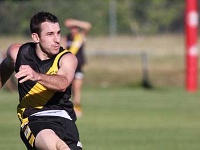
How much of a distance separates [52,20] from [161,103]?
499 inches

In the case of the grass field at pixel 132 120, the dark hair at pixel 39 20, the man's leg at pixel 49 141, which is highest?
the dark hair at pixel 39 20

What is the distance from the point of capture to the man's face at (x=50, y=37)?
718cm

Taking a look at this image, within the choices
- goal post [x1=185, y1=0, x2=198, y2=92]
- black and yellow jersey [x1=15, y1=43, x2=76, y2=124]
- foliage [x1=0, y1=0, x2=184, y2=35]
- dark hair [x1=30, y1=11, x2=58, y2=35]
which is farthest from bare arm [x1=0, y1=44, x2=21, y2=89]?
foliage [x1=0, y1=0, x2=184, y2=35]

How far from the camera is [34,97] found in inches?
291

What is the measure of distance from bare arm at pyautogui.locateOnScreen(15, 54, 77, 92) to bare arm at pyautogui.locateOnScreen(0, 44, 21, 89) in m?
0.68

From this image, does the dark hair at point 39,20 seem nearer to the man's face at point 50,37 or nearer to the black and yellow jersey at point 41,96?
the man's face at point 50,37

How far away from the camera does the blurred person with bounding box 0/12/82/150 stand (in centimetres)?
712

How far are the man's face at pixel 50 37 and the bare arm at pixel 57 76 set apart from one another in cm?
15

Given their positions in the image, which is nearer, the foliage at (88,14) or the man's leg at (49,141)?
the man's leg at (49,141)

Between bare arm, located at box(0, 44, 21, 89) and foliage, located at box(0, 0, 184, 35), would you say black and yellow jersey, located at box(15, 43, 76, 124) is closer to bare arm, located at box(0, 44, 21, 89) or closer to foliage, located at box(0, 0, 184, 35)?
bare arm, located at box(0, 44, 21, 89)

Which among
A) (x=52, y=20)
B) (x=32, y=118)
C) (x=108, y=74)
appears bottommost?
(x=108, y=74)

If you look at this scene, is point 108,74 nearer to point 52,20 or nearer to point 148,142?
point 148,142

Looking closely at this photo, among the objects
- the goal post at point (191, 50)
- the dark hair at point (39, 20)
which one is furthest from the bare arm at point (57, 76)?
the goal post at point (191, 50)

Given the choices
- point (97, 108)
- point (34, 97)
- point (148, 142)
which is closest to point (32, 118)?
point (34, 97)
